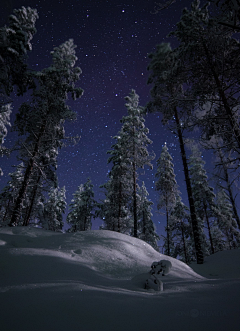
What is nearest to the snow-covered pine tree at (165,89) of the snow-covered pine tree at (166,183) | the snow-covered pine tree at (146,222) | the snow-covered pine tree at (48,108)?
the snow-covered pine tree at (48,108)

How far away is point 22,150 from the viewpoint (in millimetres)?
9594

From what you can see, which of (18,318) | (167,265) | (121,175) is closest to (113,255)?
(167,265)

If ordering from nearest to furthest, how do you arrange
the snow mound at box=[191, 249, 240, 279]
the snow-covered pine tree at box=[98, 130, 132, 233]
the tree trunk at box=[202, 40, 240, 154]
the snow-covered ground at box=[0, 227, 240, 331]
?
1. the snow-covered ground at box=[0, 227, 240, 331]
2. the tree trunk at box=[202, 40, 240, 154]
3. the snow mound at box=[191, 249, 240, 279]
4. the snow-covered pine tree at box=[98, 130, 132, 233]

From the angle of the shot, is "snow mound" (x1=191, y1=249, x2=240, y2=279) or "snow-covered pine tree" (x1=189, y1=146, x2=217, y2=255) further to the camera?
"snow-covered pine tree" (x1=189, y1=146, x2=217, y2=255)

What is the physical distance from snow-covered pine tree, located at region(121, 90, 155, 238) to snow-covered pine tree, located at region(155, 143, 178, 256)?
5.12m

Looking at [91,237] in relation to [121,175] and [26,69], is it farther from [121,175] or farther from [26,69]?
[121,175]

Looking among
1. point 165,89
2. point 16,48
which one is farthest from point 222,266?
point 16,48

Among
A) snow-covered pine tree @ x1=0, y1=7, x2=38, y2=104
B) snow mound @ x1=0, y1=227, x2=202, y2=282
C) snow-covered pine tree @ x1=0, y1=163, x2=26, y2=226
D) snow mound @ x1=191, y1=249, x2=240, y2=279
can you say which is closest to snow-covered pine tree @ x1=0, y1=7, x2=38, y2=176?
snow-covered pine tree @ x1=0, y1=7, x2=38, y2=104

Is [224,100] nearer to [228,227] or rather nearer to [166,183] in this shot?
[166,183]

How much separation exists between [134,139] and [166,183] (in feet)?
28.0

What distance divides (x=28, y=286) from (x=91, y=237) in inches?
110

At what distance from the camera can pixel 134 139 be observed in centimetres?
1586

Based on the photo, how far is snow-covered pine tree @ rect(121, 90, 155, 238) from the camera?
1536 cm

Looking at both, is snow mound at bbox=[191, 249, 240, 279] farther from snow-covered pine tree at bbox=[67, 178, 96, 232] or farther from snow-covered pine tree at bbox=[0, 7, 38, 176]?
snow-covered pine tree at bbox=[67, 178, 96, 232]
